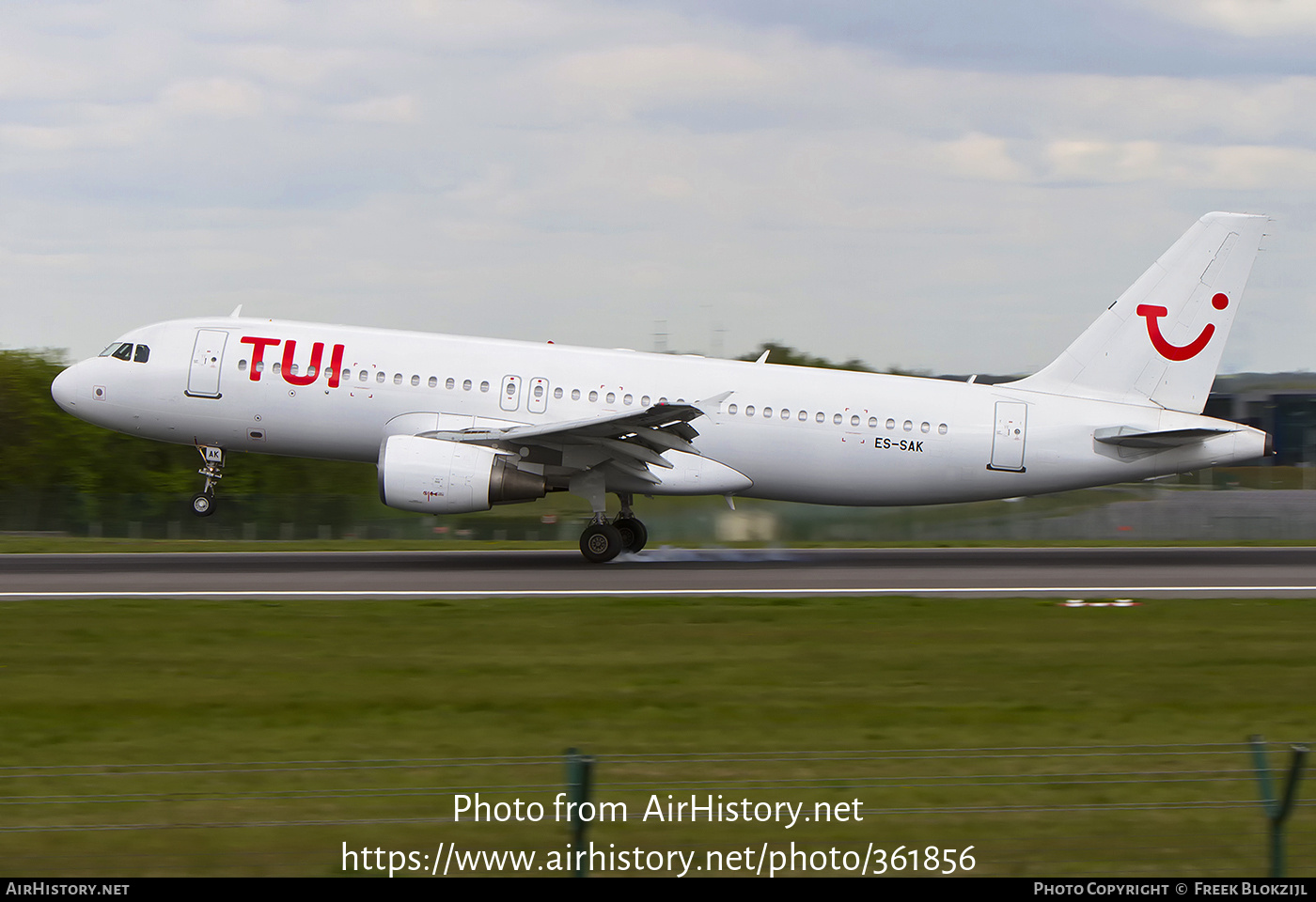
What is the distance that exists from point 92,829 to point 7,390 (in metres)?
45.5

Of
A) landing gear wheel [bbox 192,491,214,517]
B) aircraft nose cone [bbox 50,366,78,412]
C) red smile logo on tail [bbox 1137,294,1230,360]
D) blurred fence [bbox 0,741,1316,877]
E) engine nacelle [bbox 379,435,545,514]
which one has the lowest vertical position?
blurred fence [bbox 0,741,1316,877]

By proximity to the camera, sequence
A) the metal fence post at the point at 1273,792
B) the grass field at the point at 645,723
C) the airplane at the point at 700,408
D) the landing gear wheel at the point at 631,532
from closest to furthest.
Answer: the metal fence post at the point at 1273,792 → the grass field at the point at 645,723 → the airplane at the point at 700,408 → the landing gear wheel at the point at 631,532

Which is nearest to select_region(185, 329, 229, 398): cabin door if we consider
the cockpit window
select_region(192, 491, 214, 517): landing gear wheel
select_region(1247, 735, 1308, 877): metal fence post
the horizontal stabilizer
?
the cockpit window

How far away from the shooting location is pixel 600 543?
24.4m

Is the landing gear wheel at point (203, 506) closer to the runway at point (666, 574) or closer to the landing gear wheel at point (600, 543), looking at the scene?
the runway at point (666, 574)

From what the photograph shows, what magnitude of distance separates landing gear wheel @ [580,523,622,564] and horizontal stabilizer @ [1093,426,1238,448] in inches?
387

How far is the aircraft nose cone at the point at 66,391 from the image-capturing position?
25594 mm

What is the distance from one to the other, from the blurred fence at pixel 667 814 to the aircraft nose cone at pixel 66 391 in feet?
56.7

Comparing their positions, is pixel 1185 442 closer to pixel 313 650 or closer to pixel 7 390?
pixel 313 650

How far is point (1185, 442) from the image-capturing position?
25.2 meters

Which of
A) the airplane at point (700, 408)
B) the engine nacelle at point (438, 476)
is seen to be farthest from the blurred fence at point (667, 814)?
the airplane at point (700, 408)

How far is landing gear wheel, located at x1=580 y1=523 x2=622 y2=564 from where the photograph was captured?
24.4m

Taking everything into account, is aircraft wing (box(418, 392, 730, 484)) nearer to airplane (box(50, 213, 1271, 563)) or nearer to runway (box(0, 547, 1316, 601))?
airplane (box(50, 213, 1271, 563))
